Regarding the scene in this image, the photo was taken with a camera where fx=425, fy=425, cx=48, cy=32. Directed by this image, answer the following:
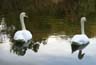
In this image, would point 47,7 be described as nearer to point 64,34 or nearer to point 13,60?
point 64,34

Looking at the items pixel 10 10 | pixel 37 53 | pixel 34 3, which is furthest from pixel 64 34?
pixel 34 3

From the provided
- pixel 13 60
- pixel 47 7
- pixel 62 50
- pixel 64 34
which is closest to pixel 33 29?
pixel 64 34

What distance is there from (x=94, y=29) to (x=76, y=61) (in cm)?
343

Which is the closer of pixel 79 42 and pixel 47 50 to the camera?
pixel 47 50

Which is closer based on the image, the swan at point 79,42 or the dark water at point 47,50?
the dark water at point 47,50

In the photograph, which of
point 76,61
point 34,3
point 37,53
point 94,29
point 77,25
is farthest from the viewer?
point 34,3

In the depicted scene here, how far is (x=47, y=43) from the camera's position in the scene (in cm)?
988

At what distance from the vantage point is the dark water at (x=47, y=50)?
8.29 meters

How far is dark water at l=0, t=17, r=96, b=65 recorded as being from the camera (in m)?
8.29

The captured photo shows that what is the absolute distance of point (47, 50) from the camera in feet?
30.4

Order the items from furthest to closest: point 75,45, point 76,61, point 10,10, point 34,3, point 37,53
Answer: point 34,3 < point 10,10 < point 75,45 < point 37,53 < point 76,61

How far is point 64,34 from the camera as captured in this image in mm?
10883

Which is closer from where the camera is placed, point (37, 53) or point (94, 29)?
point (37, 53)

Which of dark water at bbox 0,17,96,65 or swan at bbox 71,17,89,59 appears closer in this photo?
dark water at bbox 0,17,96,65
